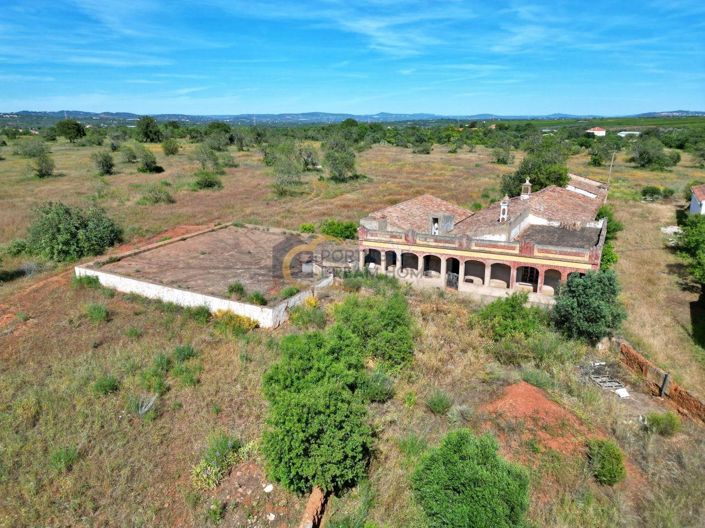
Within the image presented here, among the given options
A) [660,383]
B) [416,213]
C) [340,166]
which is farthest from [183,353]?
[340,166]

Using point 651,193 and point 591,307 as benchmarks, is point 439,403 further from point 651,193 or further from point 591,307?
point 651,193

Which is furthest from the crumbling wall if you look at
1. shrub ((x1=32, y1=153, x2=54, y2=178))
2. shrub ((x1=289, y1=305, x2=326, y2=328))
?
shrub ((x1=32, y1=153, x2=54, y2=178))

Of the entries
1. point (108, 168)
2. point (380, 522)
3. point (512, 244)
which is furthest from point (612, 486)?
point (108, 168)

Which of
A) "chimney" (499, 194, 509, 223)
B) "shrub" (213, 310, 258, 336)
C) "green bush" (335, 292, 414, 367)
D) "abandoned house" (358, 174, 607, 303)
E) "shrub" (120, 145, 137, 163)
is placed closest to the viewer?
"green bush" (335, 292, 414, 367)

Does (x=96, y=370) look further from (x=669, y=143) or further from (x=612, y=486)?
(x=669, y=143)

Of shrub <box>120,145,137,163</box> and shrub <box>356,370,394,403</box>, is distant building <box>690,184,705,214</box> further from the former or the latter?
shrub <box>120,145,137,163</box>

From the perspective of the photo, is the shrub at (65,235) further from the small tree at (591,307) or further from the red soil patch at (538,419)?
the small tree at (591,307)
